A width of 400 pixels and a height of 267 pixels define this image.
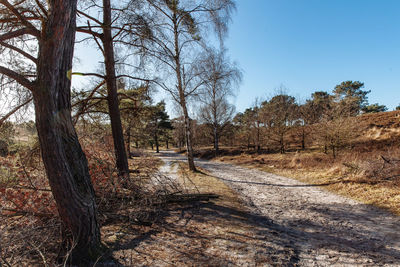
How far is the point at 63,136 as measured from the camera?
2641 mm

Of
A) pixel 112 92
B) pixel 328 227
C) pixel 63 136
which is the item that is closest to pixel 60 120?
pixel 63 136

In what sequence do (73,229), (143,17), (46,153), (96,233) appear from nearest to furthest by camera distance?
1. (46,153)
2. (73,229)
3. (96,233)
4. (143,17)

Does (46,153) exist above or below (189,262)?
above

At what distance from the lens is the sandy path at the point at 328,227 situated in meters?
2.83

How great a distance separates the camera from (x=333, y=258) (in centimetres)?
282

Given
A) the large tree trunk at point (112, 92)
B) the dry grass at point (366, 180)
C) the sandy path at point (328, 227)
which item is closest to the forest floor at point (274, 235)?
the sandy path at point (328, 227)

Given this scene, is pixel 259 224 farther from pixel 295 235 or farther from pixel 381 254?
pixel 381 254

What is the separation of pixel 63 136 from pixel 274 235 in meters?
4.30

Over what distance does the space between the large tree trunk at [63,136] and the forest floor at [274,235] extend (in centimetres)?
80

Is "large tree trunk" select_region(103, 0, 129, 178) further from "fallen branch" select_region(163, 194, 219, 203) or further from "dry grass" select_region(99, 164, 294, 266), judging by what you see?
"dry grass" select_region(99, 164, 294, 266)

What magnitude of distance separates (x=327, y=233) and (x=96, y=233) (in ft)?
14.9

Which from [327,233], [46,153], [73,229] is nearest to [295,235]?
[327,233]

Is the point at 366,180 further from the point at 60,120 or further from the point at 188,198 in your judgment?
the point at 60,120

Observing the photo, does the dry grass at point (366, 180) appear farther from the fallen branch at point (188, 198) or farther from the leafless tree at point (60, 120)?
the leafless tree at point (60, 120)
